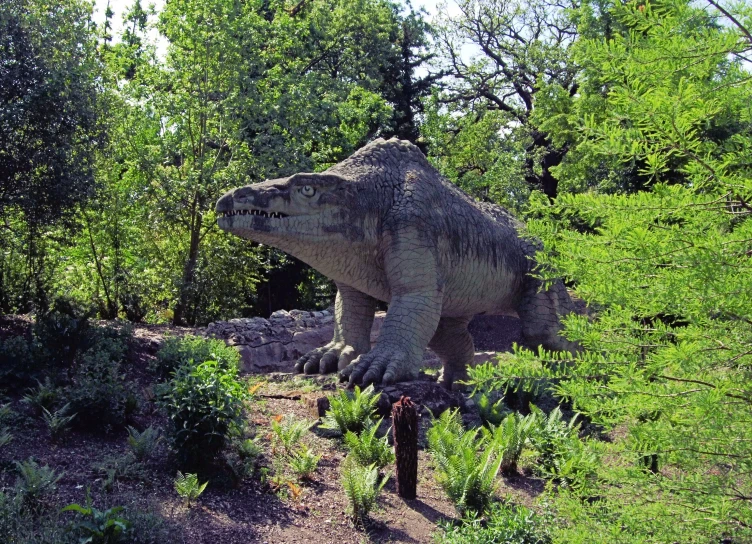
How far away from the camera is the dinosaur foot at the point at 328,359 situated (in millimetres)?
8234

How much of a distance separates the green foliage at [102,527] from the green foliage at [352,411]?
2806 millimetres

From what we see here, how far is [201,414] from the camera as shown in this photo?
566 centimetres

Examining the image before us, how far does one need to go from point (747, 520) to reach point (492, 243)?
5.82 m

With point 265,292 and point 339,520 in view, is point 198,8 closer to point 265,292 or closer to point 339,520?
point 265,292

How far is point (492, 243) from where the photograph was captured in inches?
331

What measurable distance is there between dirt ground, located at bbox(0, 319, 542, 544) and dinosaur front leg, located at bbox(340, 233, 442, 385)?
938 mm

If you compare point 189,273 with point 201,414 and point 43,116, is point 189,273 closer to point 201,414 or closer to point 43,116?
point 43,116

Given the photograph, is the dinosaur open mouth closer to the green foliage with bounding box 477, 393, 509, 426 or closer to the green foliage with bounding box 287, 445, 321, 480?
the green foliage with bounding box 287, 445, 321, 480

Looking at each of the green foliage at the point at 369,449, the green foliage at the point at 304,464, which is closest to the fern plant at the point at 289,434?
the green foliage at the point at 304,464

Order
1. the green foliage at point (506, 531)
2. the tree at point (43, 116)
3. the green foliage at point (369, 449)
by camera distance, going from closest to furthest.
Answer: the green foliage at point (506, 531), the green foliage at point (369, 449), the tree at point (43, 116)

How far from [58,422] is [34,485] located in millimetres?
1377

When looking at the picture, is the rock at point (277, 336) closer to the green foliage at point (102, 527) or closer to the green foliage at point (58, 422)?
the green foliage at point (58, 422)

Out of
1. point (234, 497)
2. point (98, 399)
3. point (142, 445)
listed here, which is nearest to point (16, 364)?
point (98, 399)

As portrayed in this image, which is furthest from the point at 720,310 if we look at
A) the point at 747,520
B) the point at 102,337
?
the point at 102,337
